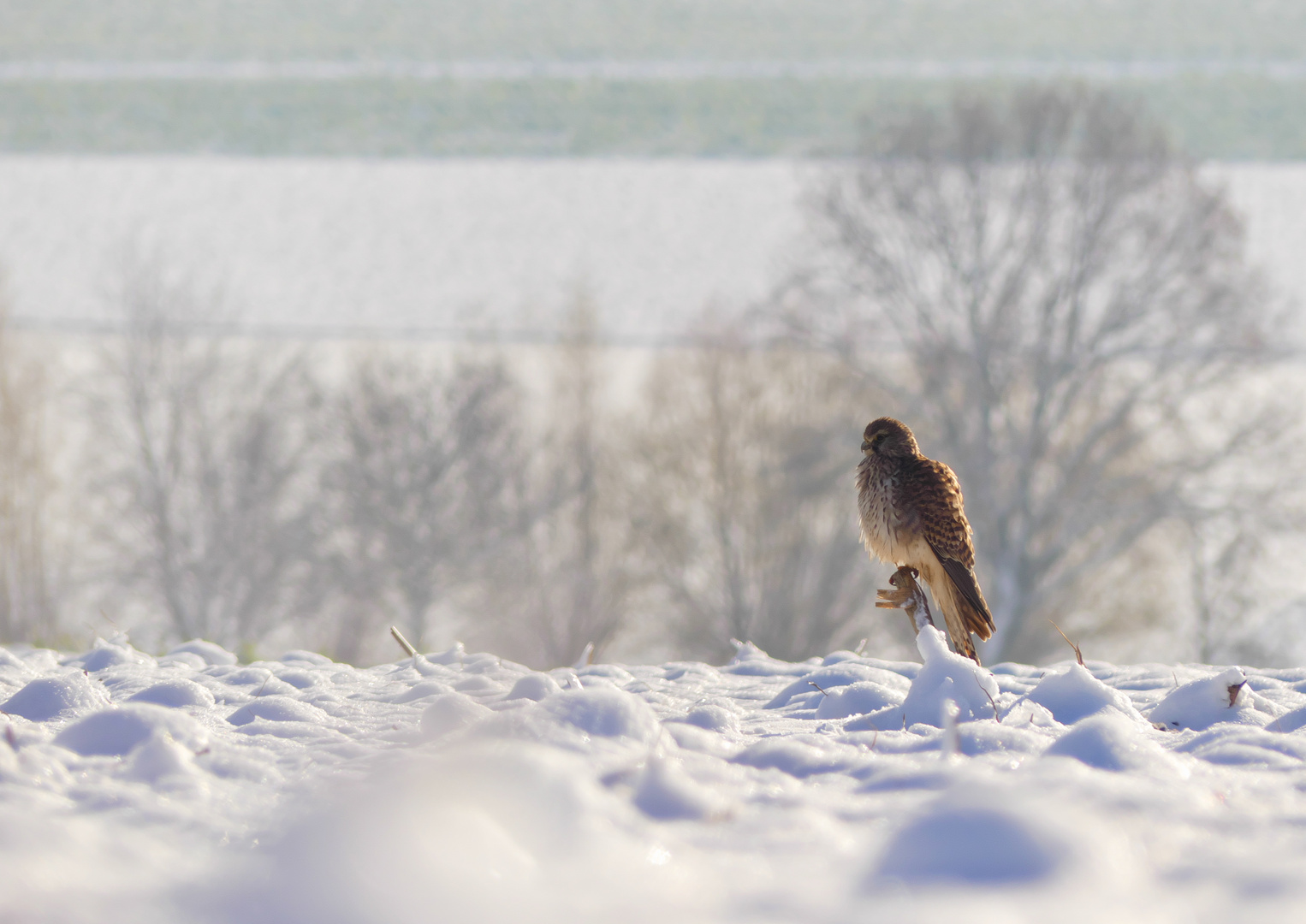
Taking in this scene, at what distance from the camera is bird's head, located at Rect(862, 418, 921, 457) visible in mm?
4338

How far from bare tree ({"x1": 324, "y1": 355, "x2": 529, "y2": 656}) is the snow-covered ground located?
2022 cm

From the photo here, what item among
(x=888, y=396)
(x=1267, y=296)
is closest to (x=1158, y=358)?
(x=1267, y=296)

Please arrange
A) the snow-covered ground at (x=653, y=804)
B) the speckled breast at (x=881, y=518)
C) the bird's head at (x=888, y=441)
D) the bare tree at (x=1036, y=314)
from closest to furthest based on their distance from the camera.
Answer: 1. the snow-covered ground at (x=653, y=804)
2. the speckled breast at (x=881, y=518)
3. the bird's head at (x=888, y=441)
4. the bare tree at (x=1036, y=314)

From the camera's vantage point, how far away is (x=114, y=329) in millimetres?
25766

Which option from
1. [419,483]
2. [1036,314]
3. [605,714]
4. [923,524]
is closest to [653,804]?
[605,714]

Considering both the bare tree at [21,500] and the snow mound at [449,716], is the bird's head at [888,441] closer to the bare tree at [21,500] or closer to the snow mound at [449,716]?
the snow mound at [449,716]

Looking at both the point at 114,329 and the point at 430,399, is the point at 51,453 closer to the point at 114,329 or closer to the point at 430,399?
the point at 114,329

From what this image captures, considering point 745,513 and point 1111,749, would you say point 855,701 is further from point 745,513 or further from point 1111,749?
point 745,513

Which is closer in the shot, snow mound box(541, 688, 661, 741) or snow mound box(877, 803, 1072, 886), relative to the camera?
snow mound box(877, 803, 1072, 886)

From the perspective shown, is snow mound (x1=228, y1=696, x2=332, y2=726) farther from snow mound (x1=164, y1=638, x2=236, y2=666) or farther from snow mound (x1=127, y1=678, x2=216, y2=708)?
snow mound (x1=164, y1=638, x2=236, y2=666)

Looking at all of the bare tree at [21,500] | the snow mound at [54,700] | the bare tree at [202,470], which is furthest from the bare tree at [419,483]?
the snow mound at [54,700]

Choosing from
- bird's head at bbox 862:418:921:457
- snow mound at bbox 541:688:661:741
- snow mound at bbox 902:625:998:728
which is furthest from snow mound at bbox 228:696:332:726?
bird's head at bbox 862:418:921:457

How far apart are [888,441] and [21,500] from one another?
2460cm

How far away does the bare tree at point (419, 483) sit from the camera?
23203mm
